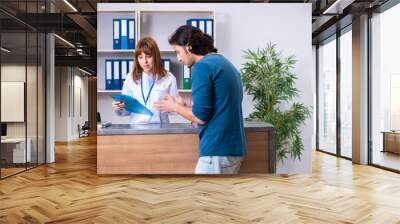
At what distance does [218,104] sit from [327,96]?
7916 mm

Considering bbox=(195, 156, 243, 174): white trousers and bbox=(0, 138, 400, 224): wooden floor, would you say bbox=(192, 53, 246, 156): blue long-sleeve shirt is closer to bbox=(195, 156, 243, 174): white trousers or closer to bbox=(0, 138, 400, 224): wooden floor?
bbox=(195, 156, 243, 174): white trousers

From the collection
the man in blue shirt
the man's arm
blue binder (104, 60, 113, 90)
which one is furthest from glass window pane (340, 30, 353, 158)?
the man in blue shirt

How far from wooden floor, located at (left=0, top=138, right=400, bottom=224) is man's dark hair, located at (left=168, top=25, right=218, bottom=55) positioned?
2.72ft

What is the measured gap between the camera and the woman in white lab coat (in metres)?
3.58

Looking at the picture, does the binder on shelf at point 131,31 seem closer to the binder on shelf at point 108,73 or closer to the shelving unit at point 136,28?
the shelving unit at point 136,28

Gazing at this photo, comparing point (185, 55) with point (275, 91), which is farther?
point (275, 91)

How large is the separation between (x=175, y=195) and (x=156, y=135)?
1222mm

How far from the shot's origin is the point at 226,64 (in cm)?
221

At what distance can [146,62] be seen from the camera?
3879mm

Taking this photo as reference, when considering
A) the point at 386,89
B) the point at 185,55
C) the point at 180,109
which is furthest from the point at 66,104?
the point at 185,55

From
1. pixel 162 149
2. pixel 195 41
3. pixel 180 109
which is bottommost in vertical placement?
pixel 162 149

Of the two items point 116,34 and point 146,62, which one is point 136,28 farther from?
point 146,62

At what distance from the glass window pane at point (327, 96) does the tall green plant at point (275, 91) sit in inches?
158

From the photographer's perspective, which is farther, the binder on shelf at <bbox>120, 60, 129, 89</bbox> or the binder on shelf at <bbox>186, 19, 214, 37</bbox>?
the binder on shelf at <bbox>186, 19, 214, 37</bbox>
